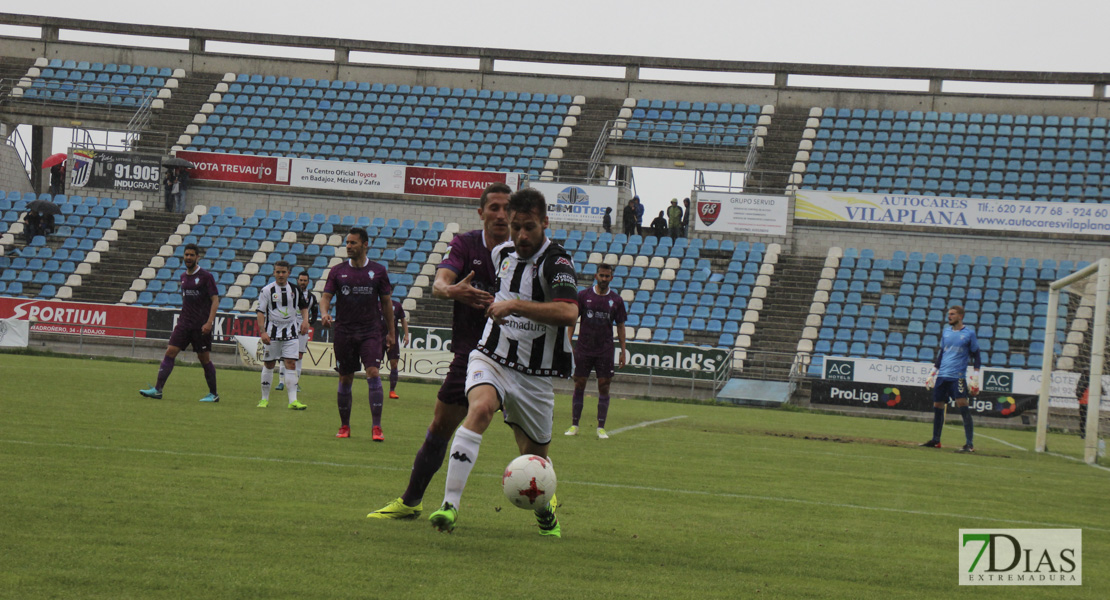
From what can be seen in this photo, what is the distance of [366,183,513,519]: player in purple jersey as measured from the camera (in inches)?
262

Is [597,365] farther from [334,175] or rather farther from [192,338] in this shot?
[334,175]

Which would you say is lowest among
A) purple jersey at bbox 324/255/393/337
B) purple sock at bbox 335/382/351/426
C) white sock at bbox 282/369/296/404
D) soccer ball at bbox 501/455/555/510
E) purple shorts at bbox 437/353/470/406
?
white sock at bbox 282/369/296/404

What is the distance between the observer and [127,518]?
6074 millimetres

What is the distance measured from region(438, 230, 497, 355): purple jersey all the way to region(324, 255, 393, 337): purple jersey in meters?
4.97

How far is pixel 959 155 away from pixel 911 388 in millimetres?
13760

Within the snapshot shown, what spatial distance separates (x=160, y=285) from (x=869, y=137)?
82.8ft

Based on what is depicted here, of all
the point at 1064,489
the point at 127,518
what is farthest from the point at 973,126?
the point at 127,518

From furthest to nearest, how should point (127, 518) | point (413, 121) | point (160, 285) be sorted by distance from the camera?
point (413, 121)
point (160, 285)
point (127, 518)

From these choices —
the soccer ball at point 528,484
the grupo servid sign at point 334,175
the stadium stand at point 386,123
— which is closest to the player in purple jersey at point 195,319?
the soccer ball at point 528,484

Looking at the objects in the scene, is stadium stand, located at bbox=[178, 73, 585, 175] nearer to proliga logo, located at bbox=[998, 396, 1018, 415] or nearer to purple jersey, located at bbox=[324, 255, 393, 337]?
proliga logo, located at bbox=[998, 396, 1018, 415]

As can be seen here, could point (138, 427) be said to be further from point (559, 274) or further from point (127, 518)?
point (559, 274)

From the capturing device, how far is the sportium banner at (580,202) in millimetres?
36688

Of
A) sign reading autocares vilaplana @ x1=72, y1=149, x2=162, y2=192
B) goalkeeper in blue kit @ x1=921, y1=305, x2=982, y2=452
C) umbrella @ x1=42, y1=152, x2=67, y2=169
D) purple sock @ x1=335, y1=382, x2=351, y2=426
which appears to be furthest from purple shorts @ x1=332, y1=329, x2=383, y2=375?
umbrella @ x1=42, y1=152, x2=67, y2=169

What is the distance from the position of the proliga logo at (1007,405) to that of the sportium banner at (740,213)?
35.8ft
